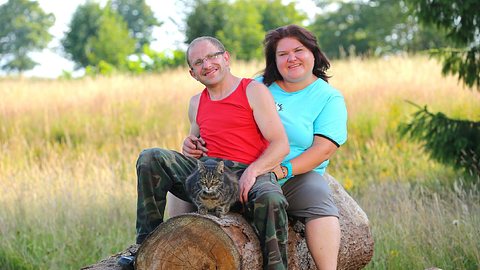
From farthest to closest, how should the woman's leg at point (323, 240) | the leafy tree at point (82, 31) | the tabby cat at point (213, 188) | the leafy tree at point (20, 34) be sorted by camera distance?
the leafy tree at point (20, 34) → the leafy tree at point (82, 31) → the woman's leg at point (323, 240) → the tabby cat at point (213, 188)

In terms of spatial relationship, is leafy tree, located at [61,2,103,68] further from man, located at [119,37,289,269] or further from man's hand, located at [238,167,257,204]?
man's hand, located at [238,167,257,204]

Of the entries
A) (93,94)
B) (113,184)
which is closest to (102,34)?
(93,94)

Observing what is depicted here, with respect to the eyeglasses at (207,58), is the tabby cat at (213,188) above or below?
below

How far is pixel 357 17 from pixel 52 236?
99.5 feet

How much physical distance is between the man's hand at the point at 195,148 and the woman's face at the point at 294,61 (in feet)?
2.50

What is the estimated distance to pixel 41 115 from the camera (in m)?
13.1

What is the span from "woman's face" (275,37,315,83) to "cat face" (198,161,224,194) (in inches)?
40.0

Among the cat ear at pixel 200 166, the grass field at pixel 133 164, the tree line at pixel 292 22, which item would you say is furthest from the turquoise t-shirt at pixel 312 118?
the tree line at pixel 292 22

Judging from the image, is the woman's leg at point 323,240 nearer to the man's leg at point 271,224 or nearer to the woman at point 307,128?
the woman at point 307,128

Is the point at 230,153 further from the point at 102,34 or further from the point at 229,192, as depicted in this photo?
the point at 102,34

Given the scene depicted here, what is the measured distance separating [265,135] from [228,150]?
0.24 metres

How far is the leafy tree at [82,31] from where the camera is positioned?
32625 millimetres

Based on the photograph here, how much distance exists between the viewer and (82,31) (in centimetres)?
3288

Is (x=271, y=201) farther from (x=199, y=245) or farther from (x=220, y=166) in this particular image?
(x=199, y=245)
